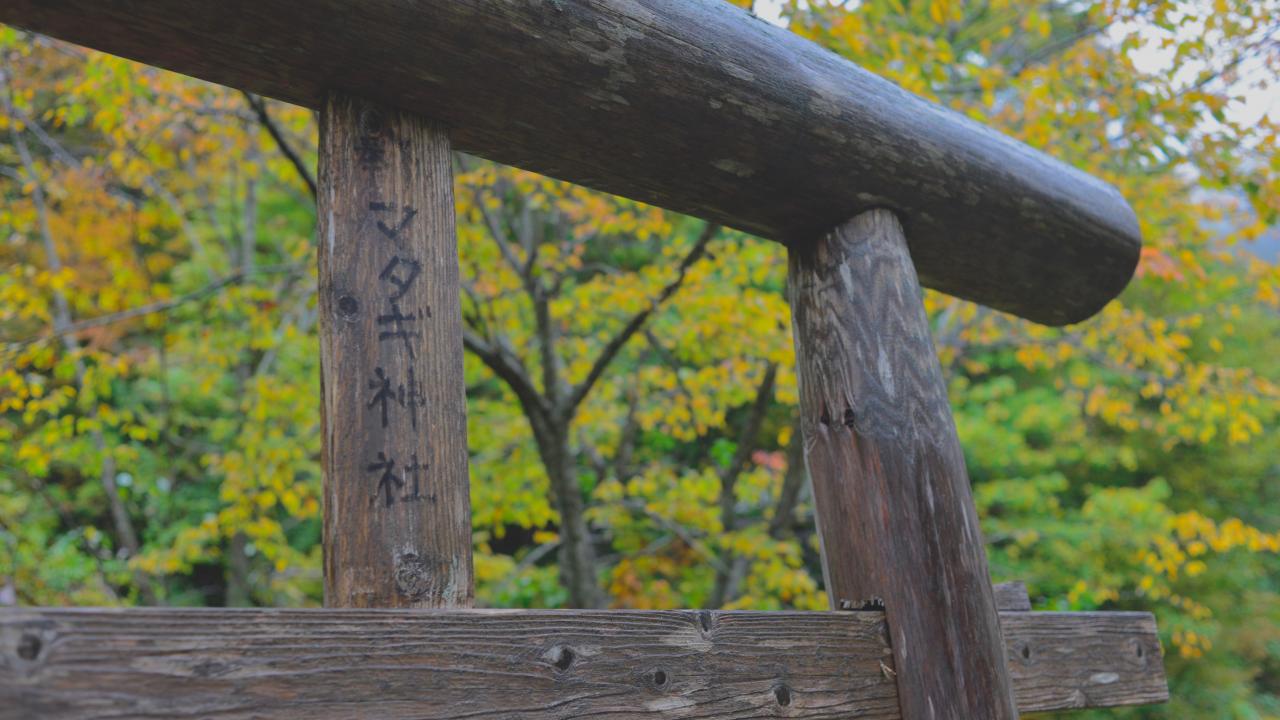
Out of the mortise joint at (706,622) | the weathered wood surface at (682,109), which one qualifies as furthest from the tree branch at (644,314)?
the mortise joint at (706,622)

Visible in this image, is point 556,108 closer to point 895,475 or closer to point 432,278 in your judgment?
point 432,278

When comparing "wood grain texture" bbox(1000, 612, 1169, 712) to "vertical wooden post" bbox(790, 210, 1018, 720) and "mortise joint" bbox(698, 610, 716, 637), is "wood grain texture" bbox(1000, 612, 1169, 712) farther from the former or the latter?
"mortise joint" bbox(698, 610, 716, 637)

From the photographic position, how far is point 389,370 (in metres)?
1.14

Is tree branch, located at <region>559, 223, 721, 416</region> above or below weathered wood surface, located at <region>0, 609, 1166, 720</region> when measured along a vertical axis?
above

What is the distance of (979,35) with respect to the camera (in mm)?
6480

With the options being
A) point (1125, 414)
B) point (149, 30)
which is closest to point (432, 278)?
point (149, 30)

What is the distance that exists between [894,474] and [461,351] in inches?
34.0

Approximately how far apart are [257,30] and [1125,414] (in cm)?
761

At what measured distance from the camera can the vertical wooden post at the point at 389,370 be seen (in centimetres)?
109

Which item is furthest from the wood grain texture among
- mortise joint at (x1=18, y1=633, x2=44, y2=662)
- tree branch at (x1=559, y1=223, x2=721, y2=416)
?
tree branch at (x1=559, y1=223, x2=721, y2=416)

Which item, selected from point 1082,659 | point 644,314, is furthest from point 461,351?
point 644,314

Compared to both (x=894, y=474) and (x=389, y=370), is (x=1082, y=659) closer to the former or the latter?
(x=894, y=474)

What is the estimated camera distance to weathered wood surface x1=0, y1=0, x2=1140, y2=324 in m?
1.14

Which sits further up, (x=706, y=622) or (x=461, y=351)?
(x=461, y=351)
